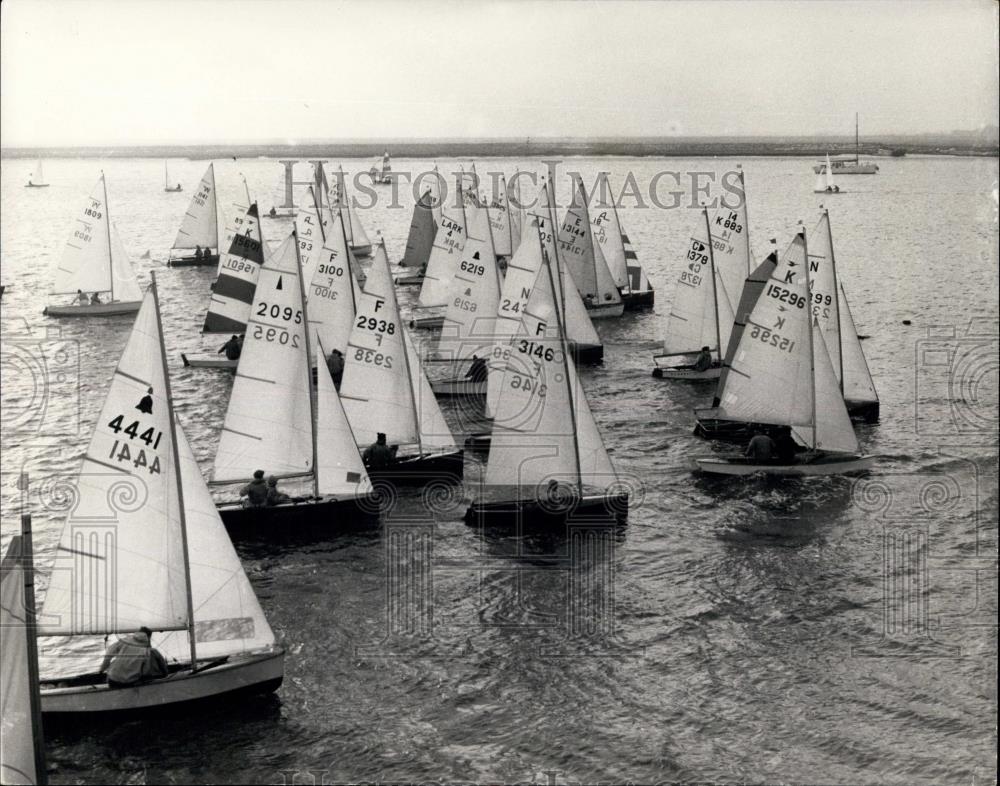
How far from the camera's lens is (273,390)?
3095cm

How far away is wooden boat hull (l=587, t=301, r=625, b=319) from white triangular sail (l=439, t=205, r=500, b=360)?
47.1 feet

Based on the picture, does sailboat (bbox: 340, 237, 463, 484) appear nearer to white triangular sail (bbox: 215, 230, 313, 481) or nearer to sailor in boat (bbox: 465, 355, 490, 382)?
white triangular sail (bbox: 215, 230, 313, 481)

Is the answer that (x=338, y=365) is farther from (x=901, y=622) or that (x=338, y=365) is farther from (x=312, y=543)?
(x=901, y=622)

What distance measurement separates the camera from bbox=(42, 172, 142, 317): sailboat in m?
59.8

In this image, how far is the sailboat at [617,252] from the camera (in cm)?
6119

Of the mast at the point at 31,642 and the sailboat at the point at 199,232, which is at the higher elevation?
the sailboat at the point at 199,232

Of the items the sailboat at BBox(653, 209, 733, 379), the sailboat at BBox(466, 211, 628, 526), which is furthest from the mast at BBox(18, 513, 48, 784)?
the sailboat at BBox(653, 209, 733, 379)

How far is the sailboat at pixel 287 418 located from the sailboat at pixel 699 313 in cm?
2009

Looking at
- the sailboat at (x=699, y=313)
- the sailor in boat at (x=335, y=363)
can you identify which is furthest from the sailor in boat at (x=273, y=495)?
the sailboat at (x=699, y=313)

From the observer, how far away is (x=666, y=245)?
10638cm

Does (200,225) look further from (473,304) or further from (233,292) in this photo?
(473,304)

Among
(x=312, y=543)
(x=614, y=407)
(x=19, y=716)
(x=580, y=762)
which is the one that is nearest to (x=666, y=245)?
(x=614, y=407)

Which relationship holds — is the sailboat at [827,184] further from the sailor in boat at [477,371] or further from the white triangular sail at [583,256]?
the sailor in boat at [477,371]

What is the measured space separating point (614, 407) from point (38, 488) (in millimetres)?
20657
